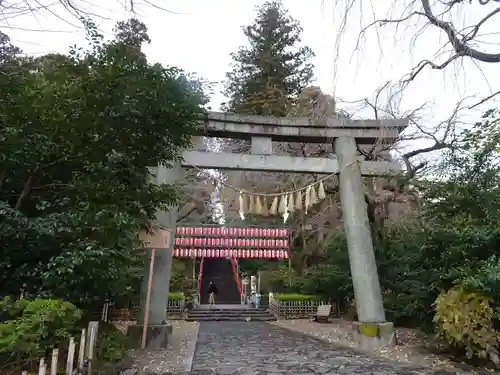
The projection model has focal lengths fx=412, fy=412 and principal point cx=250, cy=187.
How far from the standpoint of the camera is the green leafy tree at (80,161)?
20.6 feet

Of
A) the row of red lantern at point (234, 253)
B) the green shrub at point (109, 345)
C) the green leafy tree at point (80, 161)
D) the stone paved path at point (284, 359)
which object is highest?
the row of red lantern at point (234, 253)

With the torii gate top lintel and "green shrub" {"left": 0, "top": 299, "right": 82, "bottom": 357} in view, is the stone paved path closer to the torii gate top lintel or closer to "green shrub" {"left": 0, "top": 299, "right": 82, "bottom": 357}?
"green shrub" {"left": 0, "top": 299, "right": 82, "bottom": 357}

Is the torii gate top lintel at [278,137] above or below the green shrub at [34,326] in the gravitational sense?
above

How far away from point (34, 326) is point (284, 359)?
17.1 ft

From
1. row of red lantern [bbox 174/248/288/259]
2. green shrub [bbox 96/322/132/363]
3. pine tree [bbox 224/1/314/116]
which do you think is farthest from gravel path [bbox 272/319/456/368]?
pine tree [bbox 224/1/314/116]

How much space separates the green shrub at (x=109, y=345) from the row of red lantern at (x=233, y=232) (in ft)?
59.5

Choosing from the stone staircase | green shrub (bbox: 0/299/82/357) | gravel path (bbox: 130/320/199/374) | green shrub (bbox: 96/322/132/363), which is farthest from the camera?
the stone staircase

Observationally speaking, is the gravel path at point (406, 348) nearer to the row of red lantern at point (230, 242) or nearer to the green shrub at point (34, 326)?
the green shrub at point (34, 326)

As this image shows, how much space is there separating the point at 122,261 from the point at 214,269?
97.3 ft

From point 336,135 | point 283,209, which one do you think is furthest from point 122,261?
point 336,135

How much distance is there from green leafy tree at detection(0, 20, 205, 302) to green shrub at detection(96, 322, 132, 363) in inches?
27.4

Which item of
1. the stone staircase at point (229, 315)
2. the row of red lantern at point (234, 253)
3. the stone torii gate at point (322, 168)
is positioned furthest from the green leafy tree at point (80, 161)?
the row of red lantern at point (234, 253)

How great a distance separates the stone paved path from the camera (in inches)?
282

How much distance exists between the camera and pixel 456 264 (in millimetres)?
8055
